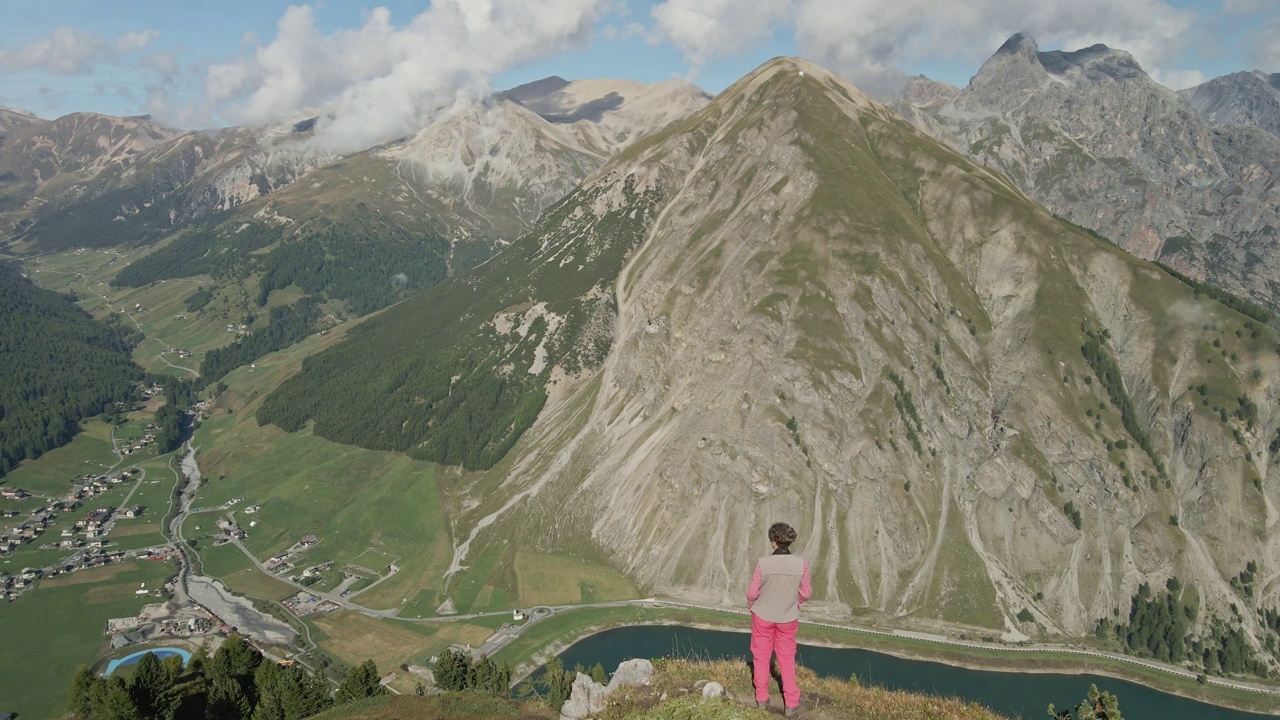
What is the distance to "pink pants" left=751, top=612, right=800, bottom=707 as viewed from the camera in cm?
2436

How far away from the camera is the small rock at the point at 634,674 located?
3422cm

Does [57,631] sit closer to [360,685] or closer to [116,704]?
[360,685]

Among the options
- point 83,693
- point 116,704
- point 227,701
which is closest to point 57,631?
point 83,693

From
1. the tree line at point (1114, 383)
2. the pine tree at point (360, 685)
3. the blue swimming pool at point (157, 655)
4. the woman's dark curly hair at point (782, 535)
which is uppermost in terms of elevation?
the tree line at point (1114, 383)

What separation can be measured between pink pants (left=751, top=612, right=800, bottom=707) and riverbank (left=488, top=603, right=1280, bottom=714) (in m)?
107

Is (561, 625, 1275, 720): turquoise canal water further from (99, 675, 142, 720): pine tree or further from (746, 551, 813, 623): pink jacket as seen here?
(746, 551, 813, 623): pink jacket

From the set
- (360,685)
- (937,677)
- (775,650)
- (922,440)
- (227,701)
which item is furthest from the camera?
(922,440)

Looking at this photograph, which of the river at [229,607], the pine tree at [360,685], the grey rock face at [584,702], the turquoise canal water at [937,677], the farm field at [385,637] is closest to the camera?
the grey rock face at [584,702]

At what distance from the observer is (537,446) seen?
192250mm

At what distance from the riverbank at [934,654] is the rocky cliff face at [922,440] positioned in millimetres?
6891

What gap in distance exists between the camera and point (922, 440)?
545 feet

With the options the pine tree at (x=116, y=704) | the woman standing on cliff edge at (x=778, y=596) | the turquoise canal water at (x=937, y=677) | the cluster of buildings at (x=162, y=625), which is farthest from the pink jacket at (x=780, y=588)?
the cluster of buildings at (x=162, y=625)

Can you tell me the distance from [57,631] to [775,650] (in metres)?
160

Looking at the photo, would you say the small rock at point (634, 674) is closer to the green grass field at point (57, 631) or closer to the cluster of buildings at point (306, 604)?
the green grass field at point (57, 631)
